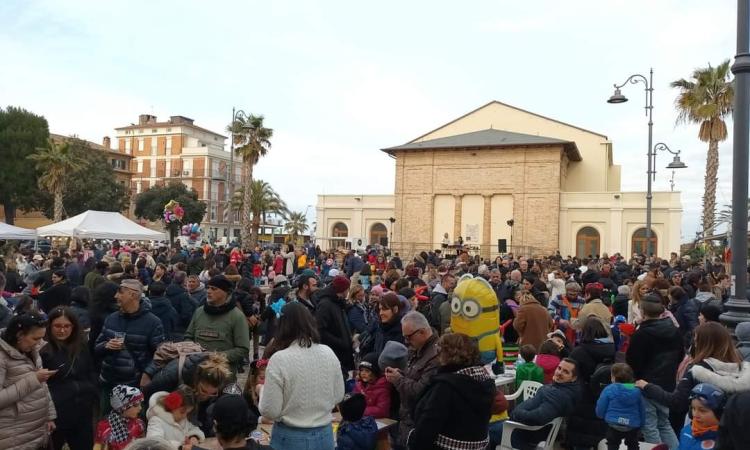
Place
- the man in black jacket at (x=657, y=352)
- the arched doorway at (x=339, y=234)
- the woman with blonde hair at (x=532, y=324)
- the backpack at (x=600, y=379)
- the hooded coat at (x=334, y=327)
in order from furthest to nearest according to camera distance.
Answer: the arched doorway at (x=339, y=234), the woman with blonde hair at (x=532, y=324), the hooded coat at (x=334, y=327), the man in black jacket at (x=657, y=352), the backpack at (x=600, y=379)

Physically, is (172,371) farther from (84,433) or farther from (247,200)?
(247,200)

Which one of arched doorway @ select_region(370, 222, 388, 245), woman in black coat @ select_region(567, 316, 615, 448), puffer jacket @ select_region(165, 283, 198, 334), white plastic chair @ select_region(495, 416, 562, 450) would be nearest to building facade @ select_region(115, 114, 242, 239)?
arched doorway @ select_region(370, 222, 388, 245)

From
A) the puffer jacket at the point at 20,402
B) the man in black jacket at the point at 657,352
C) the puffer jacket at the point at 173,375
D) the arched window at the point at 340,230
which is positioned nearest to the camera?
the puffer jacket at the point at 20,402

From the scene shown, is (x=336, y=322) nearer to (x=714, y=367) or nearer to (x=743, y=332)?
(x=714, y=367)

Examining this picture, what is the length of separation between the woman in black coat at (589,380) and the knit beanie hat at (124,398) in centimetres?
389

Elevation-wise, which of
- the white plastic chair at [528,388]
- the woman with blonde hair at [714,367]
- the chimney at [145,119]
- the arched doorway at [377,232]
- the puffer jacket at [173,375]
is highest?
the chimney at [145,119]

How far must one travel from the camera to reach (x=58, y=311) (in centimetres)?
429

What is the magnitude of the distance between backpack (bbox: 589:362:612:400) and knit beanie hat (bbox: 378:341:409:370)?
2037mm

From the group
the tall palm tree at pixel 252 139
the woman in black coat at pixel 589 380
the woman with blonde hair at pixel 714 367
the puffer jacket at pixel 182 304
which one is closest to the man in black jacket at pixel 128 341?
the puffer jacket at pixel 182 304

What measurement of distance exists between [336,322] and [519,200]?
117 feet

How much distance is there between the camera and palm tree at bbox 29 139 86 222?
135ft

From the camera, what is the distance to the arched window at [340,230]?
151 feet

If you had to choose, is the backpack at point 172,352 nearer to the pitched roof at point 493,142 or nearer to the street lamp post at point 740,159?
the street lamp post at point 740,159

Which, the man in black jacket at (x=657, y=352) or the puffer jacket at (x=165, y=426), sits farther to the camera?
the man in black jacket at (x=657, y=352)
